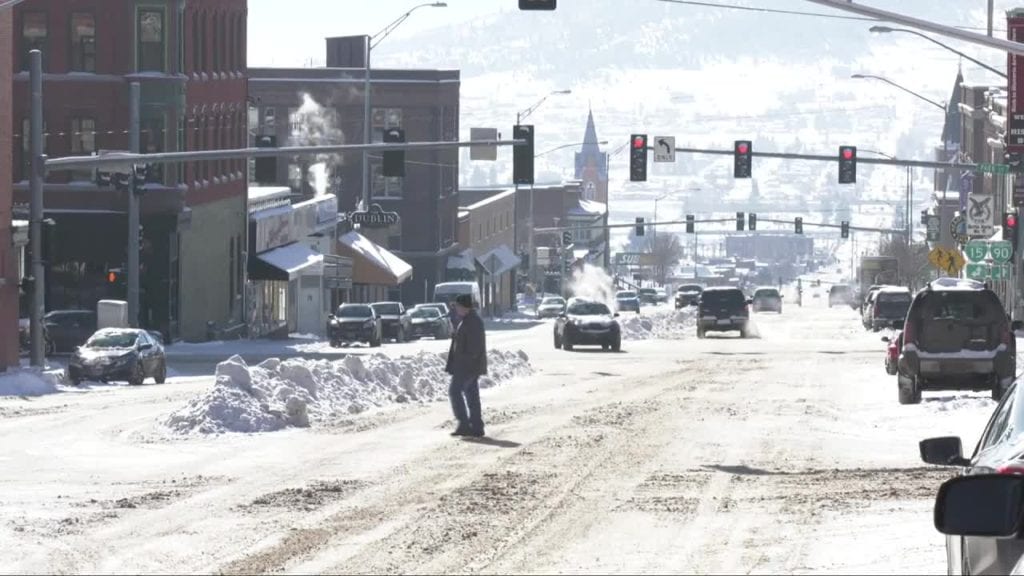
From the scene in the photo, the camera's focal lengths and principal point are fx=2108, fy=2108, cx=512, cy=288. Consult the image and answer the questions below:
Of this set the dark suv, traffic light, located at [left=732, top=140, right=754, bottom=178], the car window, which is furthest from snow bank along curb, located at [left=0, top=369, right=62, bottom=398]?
traffic light, located at [left=732, top=140, right=754, bottom=178]

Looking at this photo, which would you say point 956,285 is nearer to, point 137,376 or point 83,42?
point 137,376

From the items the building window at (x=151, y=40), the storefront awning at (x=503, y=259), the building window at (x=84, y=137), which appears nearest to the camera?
the building window at (x=84, y=137)

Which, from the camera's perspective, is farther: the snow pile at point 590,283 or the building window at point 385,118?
the snow pile at point 590,283

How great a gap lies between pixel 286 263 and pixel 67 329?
78.1ft

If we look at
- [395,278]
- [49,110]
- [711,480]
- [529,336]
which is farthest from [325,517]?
[395,278]

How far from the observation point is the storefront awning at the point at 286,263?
254 ft

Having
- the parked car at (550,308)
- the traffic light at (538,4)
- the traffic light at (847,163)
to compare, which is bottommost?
the parked car at (550,308)

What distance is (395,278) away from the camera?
92.8m

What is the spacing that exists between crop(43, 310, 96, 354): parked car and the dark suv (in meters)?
29.5

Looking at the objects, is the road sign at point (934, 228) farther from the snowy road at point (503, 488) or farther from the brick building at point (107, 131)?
the snowy road at point (503, 488)

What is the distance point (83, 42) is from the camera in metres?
64.1

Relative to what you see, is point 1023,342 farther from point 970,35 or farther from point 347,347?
point 970,35

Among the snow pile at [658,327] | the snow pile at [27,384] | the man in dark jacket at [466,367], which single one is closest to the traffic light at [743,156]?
the snow pile at [658,327]

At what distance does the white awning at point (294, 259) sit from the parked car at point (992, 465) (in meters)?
68.7
